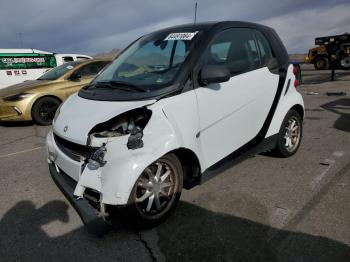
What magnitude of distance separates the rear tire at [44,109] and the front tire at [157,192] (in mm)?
5442

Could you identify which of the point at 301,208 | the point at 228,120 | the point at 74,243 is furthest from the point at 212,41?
the point at 74,243

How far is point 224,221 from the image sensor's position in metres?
2.81

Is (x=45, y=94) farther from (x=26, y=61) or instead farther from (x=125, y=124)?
(x=26, y=61)

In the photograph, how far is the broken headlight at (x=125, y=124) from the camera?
2.51 metres

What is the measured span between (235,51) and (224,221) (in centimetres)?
177

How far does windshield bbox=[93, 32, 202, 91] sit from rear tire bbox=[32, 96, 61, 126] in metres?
4.23

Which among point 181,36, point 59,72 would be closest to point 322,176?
point 181,36

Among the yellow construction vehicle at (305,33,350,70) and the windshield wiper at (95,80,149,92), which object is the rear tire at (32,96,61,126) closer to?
the windshield wiper at (95,80,149,92)

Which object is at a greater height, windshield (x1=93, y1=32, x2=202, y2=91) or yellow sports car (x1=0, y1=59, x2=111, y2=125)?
windshield (x1=93, y1=32, x2=202, y2=91)

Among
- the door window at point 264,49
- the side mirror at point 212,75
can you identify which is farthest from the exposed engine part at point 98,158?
the door window at point 264,49

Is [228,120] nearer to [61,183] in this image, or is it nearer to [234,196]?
[234,196]

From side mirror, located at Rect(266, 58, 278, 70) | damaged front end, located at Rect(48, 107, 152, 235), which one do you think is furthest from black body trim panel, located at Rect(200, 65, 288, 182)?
damaged front end, located at Rect(48, 107, 152, 235)

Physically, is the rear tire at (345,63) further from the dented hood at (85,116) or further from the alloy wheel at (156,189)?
the dented hood at (85,116)

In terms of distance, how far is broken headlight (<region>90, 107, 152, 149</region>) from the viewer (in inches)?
98.7
